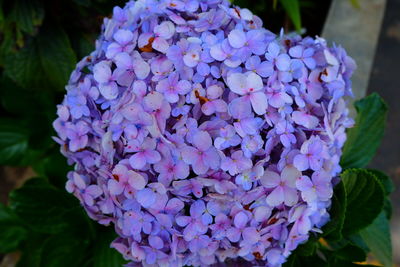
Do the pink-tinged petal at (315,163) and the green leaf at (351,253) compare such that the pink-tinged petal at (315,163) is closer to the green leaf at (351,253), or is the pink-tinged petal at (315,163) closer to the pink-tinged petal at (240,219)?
the pink-tinged petal at (240,219)

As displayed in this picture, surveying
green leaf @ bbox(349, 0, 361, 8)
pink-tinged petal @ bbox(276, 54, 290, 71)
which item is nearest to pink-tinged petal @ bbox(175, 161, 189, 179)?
pink-tinged petal @ bbox(276, 54, 290, 71)

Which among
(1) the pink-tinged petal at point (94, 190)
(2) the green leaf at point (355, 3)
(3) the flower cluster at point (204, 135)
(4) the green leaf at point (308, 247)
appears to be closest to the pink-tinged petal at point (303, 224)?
(3) the flower cluster at point (204, 135)

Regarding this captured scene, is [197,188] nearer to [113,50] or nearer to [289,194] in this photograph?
[289,194]

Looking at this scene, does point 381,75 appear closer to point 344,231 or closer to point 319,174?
point 344,231

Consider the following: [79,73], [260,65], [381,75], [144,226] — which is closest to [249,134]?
[260,65]

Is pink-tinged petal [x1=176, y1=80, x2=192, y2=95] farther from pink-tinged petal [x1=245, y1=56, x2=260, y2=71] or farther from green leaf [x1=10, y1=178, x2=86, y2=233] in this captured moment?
green leaf [x1=10, y1=178, x2=86, y2=233]
